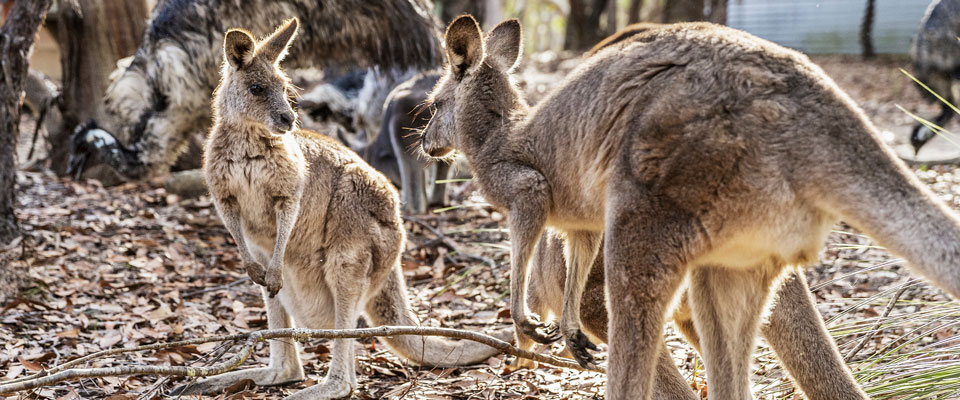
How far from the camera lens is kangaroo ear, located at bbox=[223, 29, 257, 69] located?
3.79m

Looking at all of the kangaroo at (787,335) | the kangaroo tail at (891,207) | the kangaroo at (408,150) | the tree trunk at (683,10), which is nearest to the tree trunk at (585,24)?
the tree trunk at (683,10)

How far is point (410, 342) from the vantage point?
13.6 ft

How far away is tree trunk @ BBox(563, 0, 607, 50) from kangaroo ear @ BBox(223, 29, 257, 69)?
51.3 ft

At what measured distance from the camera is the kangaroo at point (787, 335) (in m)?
3.12

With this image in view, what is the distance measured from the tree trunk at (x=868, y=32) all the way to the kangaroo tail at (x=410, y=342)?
47.1 ft

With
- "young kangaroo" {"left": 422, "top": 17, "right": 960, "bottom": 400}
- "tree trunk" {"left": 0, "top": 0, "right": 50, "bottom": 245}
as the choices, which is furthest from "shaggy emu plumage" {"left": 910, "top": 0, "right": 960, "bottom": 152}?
"tree trunk" {"left": 0, "top": 0, "right": 50, "bottom": 245}

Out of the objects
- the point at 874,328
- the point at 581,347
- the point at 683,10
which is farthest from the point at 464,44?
the point at 683,10

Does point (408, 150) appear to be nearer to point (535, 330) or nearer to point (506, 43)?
point (506, 43)

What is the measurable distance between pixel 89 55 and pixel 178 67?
221 cm

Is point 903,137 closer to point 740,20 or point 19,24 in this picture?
point 740,20

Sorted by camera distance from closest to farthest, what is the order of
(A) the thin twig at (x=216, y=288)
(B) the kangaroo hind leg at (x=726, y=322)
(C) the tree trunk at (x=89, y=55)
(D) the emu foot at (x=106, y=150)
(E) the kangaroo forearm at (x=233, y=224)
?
(B) the kangaroo hind leg at (x=726, y=322) → (E) the kangaroo forearm at (x=233, y=224) → (A) the thin twig at (x=216, y=288) → (D) the emu foot at (x=106, y=150) → (C) the tree trunk at (x=89, y=55)

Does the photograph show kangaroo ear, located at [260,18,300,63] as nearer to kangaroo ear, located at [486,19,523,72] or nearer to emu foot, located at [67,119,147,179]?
kangaroo ear, located at [486,19,523,72]

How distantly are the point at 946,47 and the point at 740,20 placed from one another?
7.50 meters

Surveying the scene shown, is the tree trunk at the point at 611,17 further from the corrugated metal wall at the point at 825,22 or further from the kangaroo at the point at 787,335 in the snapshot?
the kangaroo at the point at 787,335
